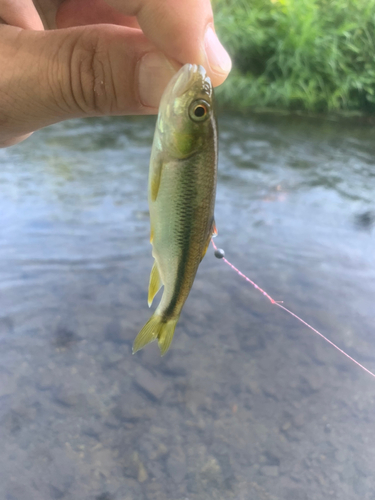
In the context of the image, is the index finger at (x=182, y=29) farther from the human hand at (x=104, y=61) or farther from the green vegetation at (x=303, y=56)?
the green vegetation at (x=303, y=56)

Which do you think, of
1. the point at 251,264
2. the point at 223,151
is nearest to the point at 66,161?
the point at 223,151

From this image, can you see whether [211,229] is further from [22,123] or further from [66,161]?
[66,161]

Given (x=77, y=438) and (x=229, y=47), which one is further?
(x=229, y=47)

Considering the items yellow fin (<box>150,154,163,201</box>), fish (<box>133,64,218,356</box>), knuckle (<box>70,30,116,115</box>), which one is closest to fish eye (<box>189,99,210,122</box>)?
fish (<box>133,64,218,356</box>)

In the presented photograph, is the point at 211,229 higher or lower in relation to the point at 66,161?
higher

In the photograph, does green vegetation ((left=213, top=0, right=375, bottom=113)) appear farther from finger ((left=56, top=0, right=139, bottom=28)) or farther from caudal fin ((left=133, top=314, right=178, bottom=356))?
caudal fin ((left=133, top=314, right=178, bottom=356))

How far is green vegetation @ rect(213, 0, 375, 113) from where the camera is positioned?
304 inches

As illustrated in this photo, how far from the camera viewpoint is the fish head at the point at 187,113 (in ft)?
4.07

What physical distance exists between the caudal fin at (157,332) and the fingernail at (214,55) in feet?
2.97

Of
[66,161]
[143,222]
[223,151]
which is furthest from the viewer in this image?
[223,151]

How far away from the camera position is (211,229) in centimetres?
140

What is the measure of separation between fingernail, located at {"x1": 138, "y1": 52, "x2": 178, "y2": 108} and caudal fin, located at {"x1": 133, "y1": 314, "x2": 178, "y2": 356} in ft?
2.71

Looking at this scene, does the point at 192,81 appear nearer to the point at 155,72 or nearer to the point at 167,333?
the point at 155,72

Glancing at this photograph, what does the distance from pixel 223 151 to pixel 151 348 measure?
4.17 metres
